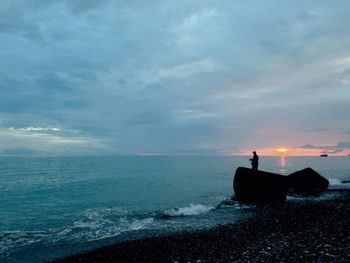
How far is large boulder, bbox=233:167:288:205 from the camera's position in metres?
30.1

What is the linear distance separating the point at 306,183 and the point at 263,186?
1264 centimetres

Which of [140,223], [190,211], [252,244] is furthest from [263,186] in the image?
[252,244]

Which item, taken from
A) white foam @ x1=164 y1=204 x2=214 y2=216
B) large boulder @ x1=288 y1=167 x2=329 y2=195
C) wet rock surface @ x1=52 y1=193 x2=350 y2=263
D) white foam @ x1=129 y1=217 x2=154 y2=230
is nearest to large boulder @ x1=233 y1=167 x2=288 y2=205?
white foam @ x1=164 y1=204 x2=214 y2=216

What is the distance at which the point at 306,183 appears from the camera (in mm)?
39719

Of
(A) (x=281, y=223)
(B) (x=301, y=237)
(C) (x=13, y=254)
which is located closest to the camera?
(B) (x=301, y=237)

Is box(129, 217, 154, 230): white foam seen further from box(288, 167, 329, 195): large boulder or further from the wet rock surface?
box(288, 167, 329, 195): large boulder

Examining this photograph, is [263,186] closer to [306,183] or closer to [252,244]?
[306,183]

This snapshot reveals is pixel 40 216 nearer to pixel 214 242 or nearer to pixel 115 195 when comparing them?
Result: pixel 115 195

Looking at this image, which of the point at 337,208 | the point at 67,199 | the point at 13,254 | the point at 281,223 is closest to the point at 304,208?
the point at 337,208

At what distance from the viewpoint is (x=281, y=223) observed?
67.6 ft

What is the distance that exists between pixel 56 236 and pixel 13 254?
4063 mm

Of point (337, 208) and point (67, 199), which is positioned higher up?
point (337, 208)

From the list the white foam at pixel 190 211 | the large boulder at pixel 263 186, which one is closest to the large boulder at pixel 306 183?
the large boulder at pixel 263 186

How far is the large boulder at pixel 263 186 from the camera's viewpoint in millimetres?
30148
